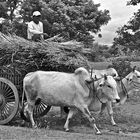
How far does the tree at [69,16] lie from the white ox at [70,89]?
18747 millimetres

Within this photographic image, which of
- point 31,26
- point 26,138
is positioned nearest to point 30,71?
point 31,26

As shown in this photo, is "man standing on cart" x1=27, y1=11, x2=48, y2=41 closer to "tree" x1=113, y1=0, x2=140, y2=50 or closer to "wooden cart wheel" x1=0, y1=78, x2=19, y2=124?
"wooden cart wheel" x1=0, y1=78, x2=19, y2=124

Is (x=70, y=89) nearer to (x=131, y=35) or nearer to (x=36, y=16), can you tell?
(x=36, y=16)

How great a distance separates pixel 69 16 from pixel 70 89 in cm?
2168

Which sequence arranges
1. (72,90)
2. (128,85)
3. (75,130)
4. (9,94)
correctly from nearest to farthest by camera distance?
(72,90)
(75,130)
(9,94)
(128,85)

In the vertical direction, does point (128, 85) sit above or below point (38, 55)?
below

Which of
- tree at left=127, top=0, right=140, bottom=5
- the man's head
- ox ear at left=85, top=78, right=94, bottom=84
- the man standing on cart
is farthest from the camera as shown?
tree at left=127, top=0, right=140, bottom=5

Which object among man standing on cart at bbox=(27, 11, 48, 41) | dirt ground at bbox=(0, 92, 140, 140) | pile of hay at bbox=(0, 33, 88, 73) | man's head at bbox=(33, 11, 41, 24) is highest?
man's head at bbox=(33, 11, 41, 24)

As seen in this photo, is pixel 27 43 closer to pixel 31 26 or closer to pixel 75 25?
pixel 31 26

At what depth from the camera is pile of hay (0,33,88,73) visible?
283 inches

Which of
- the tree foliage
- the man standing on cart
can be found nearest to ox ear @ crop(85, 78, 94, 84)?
the man standing on cart

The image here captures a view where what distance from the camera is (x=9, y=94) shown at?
280 inches

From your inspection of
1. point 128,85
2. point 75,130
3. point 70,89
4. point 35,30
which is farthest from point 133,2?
point 75,130

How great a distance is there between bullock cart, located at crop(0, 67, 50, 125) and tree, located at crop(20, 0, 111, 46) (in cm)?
1823
